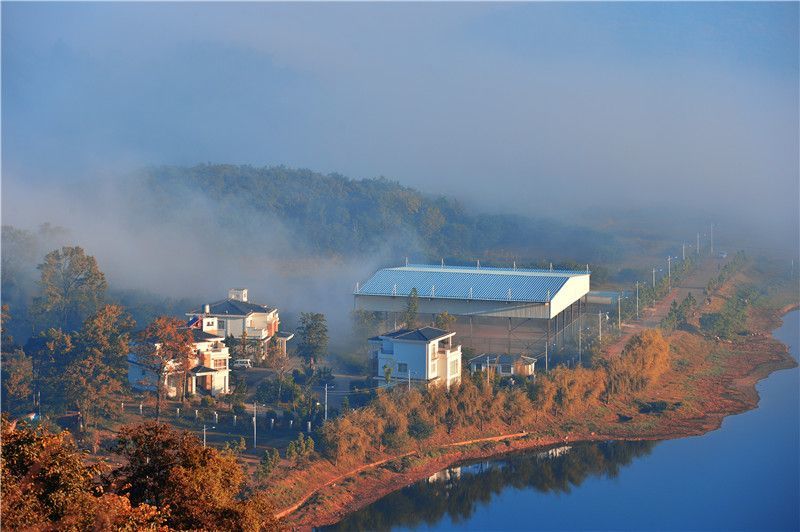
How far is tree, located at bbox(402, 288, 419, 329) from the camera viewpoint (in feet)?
55.0

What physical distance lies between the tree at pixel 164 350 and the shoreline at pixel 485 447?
9.54 feet

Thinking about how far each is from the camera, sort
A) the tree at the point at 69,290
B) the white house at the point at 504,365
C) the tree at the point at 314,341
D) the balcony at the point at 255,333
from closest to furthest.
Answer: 1. the white house at the point at 504,365
2. the tree at the point at 314,341
3. the balcony at the point at 255,333
4. the tree at the point at 69,290

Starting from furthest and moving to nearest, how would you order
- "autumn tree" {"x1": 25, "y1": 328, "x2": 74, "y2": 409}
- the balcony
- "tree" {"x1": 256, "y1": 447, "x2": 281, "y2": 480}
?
1. the balcony
2. "autumn tree" {"x1": 25, "y1": 328, "x2": 74, "y2": 409}
3. "tree" {"x1": 256, "y1": 447, "x2": 281, "y2": 480}

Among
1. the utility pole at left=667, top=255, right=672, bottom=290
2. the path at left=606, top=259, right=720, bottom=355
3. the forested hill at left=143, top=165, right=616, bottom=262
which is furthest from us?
the forested hill at left=143, top=165, right=616, bottom=262

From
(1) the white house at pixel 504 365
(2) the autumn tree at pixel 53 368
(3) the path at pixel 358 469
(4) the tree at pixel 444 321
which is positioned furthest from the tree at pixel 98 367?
(1) the white house at pixel 504 365

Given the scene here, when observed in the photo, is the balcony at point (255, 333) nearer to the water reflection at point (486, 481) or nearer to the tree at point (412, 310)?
the tree at point (412, 310)

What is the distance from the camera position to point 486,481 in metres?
12.5

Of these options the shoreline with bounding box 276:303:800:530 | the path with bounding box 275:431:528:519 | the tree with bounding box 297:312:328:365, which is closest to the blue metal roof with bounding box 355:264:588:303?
the tree with bounding box 297:312:328:365

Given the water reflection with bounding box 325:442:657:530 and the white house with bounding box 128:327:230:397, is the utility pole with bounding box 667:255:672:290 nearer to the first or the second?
the water reflection with bounding box 325:442:657:530

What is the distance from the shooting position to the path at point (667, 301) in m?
18.9

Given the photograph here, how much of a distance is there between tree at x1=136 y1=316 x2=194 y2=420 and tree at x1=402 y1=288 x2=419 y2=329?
159 inches

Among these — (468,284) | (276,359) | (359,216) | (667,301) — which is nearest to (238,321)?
(276,359)

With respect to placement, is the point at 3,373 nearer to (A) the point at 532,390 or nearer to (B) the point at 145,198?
(A) the point at 532,390

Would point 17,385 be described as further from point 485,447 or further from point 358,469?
point 485,447
